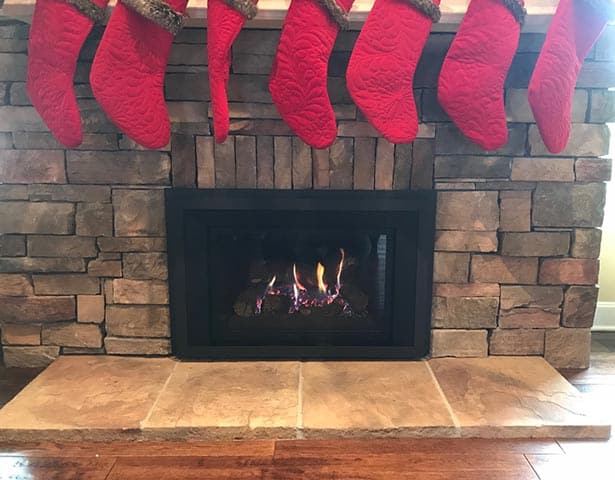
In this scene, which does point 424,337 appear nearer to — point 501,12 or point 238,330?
point 238,330

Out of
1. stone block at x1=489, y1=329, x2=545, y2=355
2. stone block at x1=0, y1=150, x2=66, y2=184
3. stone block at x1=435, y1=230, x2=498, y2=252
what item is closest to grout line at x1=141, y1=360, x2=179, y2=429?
stone block at x1=0, y1=150, x2=66, y2=184

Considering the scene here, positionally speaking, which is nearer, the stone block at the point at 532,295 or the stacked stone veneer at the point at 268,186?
the stacked stone veneer at the point at 268,186

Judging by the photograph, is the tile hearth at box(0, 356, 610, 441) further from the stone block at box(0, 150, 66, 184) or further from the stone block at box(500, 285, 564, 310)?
the stone block at box(0, 150, 66, 184)

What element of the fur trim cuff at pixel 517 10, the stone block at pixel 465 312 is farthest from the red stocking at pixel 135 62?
the stone block at pixel 465 312

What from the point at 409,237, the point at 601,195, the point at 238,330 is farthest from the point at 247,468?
the point at 601,195

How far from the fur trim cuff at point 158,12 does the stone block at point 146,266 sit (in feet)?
2.20

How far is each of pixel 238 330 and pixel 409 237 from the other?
0.61 m

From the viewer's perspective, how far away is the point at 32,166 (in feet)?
5.07

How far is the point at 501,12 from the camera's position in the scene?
123 cm

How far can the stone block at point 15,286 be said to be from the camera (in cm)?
161

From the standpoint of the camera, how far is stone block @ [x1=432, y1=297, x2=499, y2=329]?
1628 mm

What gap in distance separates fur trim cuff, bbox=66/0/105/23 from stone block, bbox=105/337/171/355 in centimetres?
92

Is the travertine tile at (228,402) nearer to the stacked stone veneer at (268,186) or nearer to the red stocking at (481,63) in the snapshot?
the stacked stone veneer at (268,186)

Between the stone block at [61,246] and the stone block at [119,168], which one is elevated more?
the stone block at [119,168]
